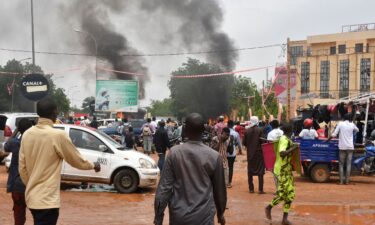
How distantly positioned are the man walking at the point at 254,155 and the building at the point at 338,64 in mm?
70957

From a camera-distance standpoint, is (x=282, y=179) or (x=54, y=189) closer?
(x=54, y=189)

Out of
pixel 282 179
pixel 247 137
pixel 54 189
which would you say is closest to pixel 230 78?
pixel 247 137

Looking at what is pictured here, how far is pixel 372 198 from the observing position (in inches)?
457

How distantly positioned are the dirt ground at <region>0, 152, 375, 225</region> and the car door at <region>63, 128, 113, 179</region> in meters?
0.43

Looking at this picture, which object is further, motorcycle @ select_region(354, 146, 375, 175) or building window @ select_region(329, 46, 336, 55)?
building window @ select_region(329, 46, 336, 55)

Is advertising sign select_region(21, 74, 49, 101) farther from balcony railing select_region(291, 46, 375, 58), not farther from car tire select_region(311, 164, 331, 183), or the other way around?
balcony railing select_region(291, 46, 375, 58)

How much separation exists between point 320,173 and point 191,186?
1052cm

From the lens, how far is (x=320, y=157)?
13883 millimetres

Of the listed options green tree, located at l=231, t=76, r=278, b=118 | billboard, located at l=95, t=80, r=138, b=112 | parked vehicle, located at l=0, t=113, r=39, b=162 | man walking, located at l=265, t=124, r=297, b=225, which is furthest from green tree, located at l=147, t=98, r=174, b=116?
man walking, located at l=265, t=124, r=297, b=225

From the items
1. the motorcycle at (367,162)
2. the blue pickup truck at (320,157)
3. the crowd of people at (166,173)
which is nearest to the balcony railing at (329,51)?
the motorcycle at (367,162)

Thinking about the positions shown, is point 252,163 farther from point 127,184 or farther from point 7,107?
point 7,107

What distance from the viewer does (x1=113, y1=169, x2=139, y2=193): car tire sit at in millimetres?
11664

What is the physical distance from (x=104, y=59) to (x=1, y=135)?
24.7 metres

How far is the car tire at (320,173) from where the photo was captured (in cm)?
1399
